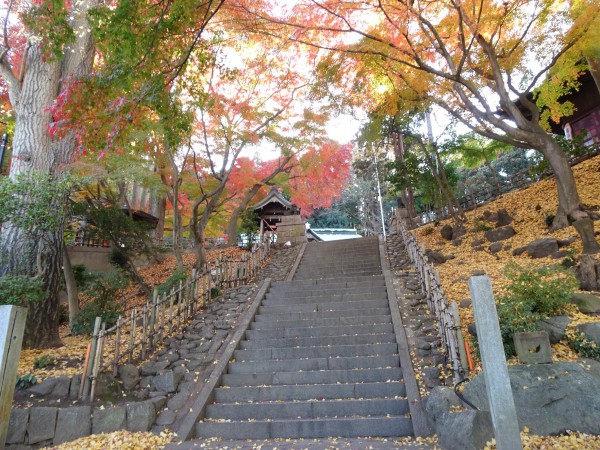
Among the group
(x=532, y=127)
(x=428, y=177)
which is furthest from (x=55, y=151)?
(x=428, y=177)

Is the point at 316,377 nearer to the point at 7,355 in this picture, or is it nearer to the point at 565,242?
the point at 7,355

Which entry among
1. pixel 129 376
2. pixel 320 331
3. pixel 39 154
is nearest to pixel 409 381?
pixel 320 331

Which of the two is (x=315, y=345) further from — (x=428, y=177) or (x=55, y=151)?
(x=428, y=177)

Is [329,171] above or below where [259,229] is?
above

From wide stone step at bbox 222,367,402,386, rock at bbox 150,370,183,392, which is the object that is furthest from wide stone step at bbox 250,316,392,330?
rock at bbox 150,370,183,392

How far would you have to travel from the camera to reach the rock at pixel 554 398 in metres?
3.88

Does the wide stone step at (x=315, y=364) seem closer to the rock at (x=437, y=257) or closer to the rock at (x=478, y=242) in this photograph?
the rock at (x=437, y=257)

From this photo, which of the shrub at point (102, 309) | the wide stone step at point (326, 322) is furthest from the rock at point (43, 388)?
the wide stone step at point (326, 322)

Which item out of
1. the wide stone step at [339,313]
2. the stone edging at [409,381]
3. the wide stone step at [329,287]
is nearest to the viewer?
the stone edging at [409,381]

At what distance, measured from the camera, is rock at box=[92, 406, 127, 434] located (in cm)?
491

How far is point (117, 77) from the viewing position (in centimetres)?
583

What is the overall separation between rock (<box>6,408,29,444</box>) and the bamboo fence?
0.67 m

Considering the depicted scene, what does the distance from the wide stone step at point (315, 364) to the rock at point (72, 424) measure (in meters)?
2.18

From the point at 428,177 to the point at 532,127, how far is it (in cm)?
577
